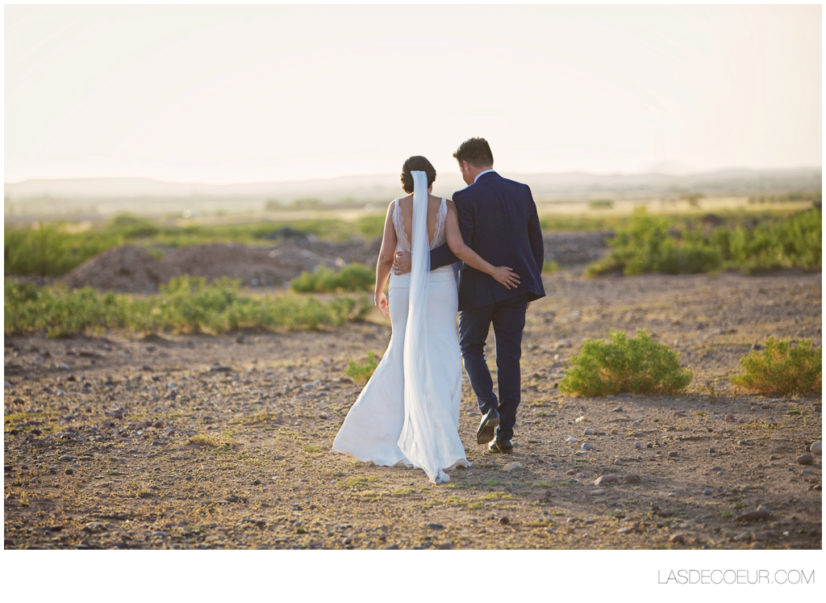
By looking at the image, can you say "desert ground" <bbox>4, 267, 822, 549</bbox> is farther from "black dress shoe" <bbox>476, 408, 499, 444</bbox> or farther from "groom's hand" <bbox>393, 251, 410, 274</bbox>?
"groom's hand" <bbox>393, 251, 410, 274</bbox>

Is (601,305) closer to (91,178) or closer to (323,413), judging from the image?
(323,413)

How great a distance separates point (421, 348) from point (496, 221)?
102 centimetres

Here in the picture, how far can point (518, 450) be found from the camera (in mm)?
6535

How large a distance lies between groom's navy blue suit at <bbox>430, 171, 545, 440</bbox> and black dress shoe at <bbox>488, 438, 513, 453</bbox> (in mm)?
247

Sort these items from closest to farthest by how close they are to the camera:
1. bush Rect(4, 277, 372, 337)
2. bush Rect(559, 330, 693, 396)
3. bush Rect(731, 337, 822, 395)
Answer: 1. bush Rect(731, 337, 822, 395)
2. bush Rect(559, 330, 693, 396)
3. bush Rect(4, 277, 372, 337)

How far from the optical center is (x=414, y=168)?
583cm

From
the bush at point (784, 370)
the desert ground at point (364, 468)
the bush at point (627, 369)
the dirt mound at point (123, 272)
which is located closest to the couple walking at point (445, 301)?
the desert ground at point (364, 468)

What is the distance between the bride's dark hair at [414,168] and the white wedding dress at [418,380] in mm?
86

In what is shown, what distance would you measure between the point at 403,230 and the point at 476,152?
29.5 inches

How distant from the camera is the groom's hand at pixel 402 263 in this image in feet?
19.4

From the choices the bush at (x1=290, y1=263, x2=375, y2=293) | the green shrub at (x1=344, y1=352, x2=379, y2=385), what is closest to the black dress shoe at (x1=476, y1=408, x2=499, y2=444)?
the green shrub at (x1=344, y1=352, x2=379, y2=385)

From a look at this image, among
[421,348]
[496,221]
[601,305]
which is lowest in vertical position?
[601,305]

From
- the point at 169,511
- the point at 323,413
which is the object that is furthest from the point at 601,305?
the point at 169,511

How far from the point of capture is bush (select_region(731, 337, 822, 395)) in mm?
7812
